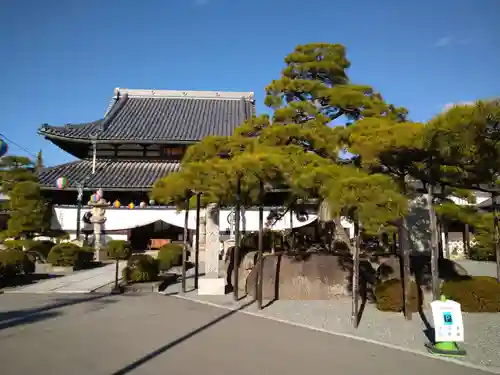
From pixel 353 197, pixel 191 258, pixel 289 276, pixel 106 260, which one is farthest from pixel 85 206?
pixel 353 197

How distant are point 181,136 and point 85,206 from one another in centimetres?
777

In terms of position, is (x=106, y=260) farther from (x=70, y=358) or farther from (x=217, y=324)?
(x=70, y=358)

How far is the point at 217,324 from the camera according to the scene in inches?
321

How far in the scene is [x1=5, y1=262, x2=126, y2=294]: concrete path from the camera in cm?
1306

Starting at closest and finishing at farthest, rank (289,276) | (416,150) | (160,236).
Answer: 1. (416,150)
2. (289,276)
3. (160,236)

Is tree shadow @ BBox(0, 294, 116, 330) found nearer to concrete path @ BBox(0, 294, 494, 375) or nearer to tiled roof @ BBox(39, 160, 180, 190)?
concrete path @ BBox(0, 294, 494, 375)

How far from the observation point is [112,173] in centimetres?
2612

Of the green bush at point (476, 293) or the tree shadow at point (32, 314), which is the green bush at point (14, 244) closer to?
the tree shadow at point (32, 314)

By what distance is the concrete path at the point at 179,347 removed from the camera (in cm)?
537

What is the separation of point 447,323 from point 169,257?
14.8m

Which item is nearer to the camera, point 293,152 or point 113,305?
point 293,152

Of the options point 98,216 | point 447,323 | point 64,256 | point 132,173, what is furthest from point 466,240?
point 64,256

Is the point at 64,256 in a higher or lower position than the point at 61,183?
lower

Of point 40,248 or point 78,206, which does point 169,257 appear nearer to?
point 40,248
